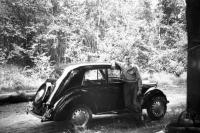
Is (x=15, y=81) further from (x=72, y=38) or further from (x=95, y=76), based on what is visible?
(x=95, y=76)

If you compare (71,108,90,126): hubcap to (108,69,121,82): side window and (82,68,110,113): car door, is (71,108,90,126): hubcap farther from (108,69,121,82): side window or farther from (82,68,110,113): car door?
(108,69,121,82): side window

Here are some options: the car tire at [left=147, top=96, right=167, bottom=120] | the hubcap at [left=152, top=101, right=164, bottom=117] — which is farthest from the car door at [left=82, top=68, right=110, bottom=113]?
the hubcap at [left=152, top=101, right=164, bottom=117]

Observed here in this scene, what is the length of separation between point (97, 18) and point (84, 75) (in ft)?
47.0

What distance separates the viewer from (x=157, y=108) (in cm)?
1020

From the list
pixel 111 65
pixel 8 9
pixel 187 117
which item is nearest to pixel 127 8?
pixel 8 9

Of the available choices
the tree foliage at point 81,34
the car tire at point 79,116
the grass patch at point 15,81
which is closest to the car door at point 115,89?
the car tire at point 79,116

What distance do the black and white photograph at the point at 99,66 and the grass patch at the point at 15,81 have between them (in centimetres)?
5

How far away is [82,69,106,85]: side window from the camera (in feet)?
30.4

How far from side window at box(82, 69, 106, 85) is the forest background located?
778 centimetres

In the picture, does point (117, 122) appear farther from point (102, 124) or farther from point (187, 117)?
point (187, 117)

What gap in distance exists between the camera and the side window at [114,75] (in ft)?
31.8

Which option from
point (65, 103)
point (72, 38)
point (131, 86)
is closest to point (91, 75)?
point (131, 86)

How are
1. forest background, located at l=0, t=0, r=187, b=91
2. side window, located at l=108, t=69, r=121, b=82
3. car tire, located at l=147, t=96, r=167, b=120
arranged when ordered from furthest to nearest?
forest background, located at l=0, t=0, r=187, b=91, car tire, located at l=147, t=96, r=167, b=120, side window, located at l=108, t=69, r=121, b=82

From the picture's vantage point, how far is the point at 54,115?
833 centimetres
